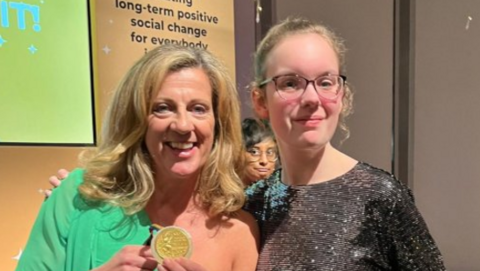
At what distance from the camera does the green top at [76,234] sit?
143 cm

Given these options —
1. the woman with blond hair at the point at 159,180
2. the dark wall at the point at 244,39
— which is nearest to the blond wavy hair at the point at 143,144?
the woman with blond hair at the point at 159,180

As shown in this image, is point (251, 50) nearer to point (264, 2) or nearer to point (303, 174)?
point (264, 2)

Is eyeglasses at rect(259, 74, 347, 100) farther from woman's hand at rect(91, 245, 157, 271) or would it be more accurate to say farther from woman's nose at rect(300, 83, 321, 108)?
woman's hand at rect(91, 245, 157, 271)

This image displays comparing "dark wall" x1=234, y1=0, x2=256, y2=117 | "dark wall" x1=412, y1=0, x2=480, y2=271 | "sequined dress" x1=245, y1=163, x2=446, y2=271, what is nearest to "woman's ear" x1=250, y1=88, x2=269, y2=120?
"sequined dress" x1=245, y1=163, x2=446, y2=271

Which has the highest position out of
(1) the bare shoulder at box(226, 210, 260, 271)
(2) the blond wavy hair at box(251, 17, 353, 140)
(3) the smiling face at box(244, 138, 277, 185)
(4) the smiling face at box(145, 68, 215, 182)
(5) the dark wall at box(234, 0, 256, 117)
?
(5) the dark wall at box(234, 0, 256, 117)

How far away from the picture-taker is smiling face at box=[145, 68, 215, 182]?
4.88ft

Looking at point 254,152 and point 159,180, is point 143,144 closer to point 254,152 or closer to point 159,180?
point 159,180

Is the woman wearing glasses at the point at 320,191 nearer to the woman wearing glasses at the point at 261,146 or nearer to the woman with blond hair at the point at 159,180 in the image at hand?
the woman with blond hair at the point at 159,180

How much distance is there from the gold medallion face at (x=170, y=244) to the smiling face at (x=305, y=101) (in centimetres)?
44

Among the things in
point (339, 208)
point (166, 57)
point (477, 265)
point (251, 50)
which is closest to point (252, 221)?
point (339, 208)

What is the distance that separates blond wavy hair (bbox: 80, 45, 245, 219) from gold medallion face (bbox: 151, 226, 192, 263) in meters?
0.21

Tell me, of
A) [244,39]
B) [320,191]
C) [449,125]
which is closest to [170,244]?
[320,191]

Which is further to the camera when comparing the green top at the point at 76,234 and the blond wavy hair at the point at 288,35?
the blond wavy hair at the point at 288,35

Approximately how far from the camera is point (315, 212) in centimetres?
157
